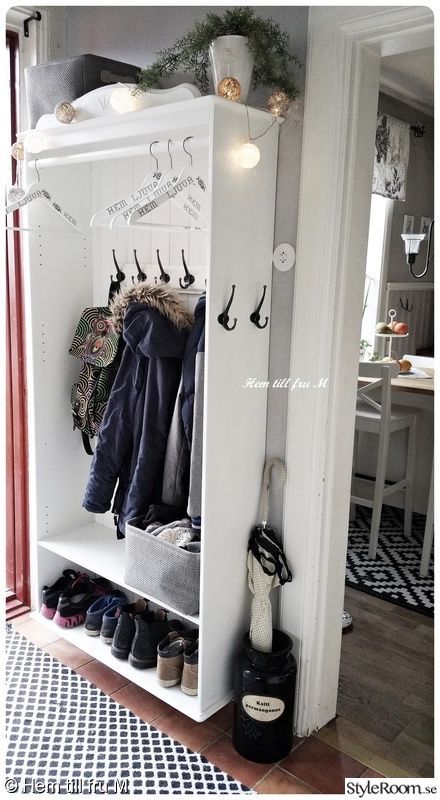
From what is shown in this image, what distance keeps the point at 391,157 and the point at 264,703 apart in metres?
3.65

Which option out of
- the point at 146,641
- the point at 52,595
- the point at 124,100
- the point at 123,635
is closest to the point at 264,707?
the point at 146,641

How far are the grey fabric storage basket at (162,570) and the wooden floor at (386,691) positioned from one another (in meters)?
0.67

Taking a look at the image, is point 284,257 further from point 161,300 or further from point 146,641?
point 146,641

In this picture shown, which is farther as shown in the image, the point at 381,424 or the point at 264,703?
the point at 381,424

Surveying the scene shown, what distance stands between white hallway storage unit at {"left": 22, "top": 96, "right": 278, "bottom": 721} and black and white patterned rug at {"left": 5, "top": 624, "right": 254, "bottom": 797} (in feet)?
0.46

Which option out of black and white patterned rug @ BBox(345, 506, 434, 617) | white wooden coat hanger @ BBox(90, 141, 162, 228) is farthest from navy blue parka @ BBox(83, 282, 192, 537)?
black and white patterned rug @ BBox(345, 506, 434, 617)

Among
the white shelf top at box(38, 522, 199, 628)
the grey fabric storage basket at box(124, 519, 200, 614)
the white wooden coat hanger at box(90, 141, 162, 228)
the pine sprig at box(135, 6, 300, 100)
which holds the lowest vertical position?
the white shelf top at box(38, 522, 199, 628)

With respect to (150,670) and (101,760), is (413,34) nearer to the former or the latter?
(150,670)

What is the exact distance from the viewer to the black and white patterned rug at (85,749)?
1.92m

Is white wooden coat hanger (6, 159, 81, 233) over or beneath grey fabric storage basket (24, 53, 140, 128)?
beneath

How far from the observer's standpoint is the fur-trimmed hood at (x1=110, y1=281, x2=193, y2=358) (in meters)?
2.08

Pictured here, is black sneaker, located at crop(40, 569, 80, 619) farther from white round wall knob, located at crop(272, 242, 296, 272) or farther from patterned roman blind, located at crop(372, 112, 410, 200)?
patterned roman blind, located at crop(372, 112, 410, 200)

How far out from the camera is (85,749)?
2.04m

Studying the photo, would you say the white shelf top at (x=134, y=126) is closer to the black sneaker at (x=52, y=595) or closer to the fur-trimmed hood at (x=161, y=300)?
the fur-trimmed hood at (x=161, y=300)
